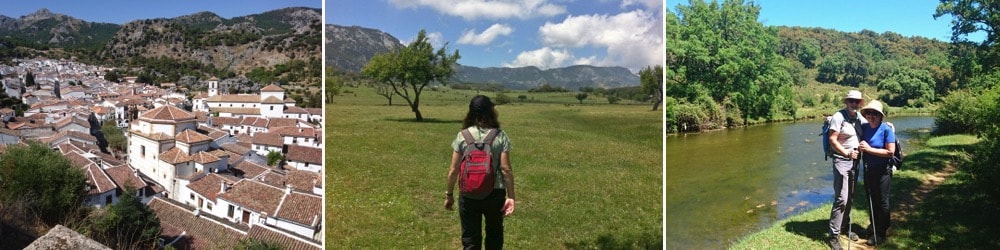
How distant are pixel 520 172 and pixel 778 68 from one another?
161 inches

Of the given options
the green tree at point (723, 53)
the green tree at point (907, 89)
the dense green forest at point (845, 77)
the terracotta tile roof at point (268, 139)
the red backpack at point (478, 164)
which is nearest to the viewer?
the red backpack at point (478, 164)

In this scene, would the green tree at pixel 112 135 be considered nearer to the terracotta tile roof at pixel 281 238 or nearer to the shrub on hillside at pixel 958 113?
the terracotta tile roof at pixel 281 238

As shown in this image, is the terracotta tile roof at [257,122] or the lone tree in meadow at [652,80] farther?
the lone tree in meadow at [652,80]

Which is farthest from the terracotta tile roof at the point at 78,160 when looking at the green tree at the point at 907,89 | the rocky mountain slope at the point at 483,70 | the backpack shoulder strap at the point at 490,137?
the green tree at the point at 907,89

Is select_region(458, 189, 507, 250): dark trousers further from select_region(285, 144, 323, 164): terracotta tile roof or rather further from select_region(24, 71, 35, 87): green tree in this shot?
select_region(24, 71, 35, 87): green tree

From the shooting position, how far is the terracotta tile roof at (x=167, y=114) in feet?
18.1

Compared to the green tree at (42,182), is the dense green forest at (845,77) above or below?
above

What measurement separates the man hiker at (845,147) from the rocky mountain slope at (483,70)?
230 centimetres

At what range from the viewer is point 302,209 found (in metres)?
5.30

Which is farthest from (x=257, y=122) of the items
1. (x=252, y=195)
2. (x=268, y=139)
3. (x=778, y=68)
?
(x=778, y=68)

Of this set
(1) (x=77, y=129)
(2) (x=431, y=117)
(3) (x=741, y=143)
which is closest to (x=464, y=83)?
(2) (x=431, y=117)

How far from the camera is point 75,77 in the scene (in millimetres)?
5625

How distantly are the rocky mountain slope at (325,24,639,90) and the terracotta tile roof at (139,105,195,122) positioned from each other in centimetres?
148

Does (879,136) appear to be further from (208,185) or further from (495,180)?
(208,185)
